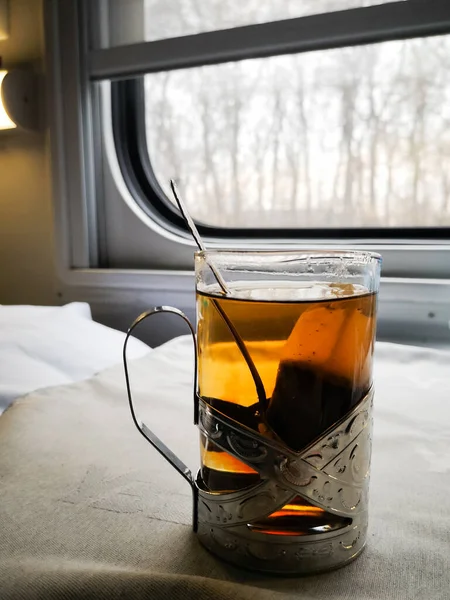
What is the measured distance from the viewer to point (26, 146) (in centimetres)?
101

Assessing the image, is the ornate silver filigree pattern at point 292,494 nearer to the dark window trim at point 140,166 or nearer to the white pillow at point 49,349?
the white pillow at point 49,349

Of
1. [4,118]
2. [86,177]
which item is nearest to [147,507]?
[86,177]

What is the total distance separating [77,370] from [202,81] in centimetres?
66

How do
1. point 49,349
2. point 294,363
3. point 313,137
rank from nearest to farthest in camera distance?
point 294,363
point 49,349
point 313,137

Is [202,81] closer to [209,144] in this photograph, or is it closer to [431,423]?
[209,144]

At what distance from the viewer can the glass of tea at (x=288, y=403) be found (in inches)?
9.9

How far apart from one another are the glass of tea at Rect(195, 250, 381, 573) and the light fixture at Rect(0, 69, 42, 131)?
2.75ft

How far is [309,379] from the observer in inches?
9.9

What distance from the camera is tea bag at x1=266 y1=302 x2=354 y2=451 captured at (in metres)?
0.25

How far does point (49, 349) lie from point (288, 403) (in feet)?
1.61

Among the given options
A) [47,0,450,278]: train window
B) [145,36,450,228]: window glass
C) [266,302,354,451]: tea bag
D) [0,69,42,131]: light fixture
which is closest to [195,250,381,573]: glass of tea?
[266,302,354,451]: tea bag

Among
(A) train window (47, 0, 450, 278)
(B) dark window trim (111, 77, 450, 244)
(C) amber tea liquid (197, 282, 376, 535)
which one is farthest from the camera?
(B) dark window trim (111, 77, 450, 244)

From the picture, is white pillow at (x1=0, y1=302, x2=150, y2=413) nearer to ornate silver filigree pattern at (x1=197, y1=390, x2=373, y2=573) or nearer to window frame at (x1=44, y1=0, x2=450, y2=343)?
window frame at (x1=44, y1=0, x2=450, y2=343)

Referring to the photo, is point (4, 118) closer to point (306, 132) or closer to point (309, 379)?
point (306, 132)
